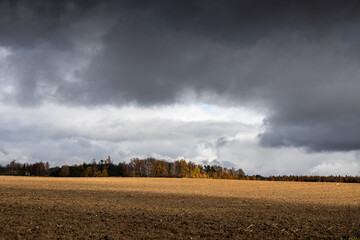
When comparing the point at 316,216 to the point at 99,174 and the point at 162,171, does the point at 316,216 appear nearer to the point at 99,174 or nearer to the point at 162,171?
the point at 99,174

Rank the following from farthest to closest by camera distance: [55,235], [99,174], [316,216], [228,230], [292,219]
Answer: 1. [99,174]
2. [316,216]
3. [292,219]
4. [228,230]
5. [55,235]

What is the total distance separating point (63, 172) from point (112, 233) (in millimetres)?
172152

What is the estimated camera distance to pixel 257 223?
21922 millimetres

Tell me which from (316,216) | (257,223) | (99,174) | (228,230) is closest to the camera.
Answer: (228,230)

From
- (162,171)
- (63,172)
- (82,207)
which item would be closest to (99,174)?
(63,172)

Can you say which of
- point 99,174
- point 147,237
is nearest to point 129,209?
point 147,237

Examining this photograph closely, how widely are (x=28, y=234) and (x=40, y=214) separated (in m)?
5.11

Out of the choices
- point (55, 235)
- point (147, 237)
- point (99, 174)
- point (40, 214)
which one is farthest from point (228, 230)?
point (99, 174)

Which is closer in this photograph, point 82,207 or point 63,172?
point 82,207

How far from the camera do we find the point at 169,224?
2069 centimetres

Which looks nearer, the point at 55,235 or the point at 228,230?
the point at 55,235

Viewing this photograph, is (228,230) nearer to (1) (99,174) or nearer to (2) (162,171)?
(1) (99,174)

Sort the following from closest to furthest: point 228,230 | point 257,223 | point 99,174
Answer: point 228,230 → point 257,223 → point 99,174

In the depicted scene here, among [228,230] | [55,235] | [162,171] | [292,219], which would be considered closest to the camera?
[55,235]
